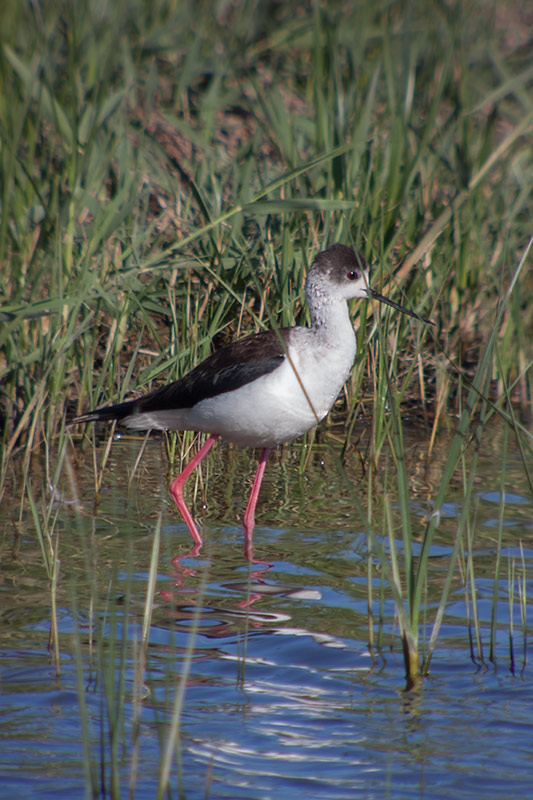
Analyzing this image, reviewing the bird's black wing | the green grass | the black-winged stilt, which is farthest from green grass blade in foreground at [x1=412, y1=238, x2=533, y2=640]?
the bird's black wing

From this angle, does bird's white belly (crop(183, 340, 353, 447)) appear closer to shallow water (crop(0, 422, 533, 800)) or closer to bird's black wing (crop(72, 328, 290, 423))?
bird's black wing (crop(72, 328, 290, 423))

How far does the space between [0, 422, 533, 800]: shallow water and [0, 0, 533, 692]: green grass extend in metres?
0.23

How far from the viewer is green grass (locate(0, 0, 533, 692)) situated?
4.84 metres

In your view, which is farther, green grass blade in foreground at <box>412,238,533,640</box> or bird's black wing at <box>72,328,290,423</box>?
bird's black wing at <box>72,328,290,423</box>

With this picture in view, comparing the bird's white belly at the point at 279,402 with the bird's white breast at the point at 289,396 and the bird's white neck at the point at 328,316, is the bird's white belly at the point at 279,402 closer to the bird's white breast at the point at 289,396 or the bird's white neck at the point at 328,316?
the bird's white breast at the point at 289,396

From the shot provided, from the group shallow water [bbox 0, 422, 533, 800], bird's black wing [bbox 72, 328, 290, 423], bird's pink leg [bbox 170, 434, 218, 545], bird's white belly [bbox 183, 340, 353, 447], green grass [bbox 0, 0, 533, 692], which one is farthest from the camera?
green grass [bbox 0, 0, 533, 692]

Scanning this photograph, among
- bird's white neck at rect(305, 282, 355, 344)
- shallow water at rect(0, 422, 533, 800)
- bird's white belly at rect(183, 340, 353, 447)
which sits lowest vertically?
shallow water at rect(0, 422, 533, 800)

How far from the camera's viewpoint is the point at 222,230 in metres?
5.68

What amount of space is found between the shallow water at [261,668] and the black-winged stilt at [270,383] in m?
0.44

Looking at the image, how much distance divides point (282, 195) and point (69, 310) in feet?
4.73

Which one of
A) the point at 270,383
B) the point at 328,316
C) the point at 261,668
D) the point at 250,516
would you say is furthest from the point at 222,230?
the point at 261,668

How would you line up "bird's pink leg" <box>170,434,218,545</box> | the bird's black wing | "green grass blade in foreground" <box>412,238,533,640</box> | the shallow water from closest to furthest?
the shallow water → "green grass blade in foreground" <box>412,238,533,640</box> → the bird's black wing → "bird's pink leg" <box>170,434,218,545</box>

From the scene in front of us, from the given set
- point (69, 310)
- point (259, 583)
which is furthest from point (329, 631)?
point (69, 310)

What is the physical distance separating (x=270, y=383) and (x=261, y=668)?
1481 mm
